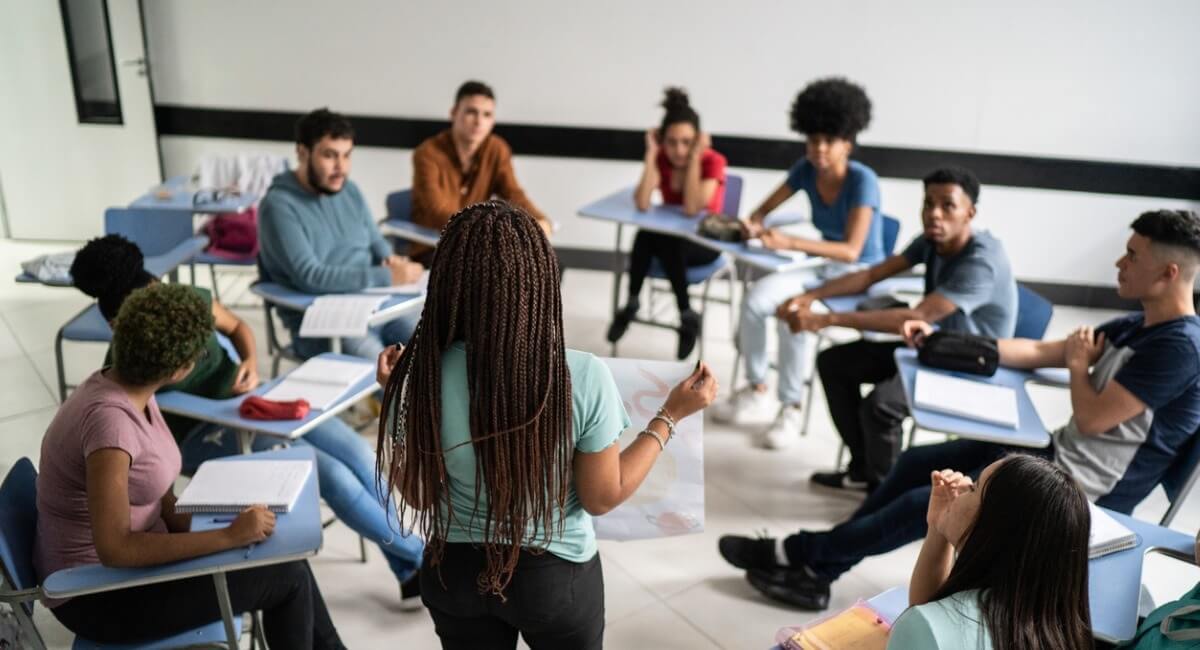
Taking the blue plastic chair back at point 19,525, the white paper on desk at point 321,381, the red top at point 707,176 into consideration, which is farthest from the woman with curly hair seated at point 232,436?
the red top at point 707,176

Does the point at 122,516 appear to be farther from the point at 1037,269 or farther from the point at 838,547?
the point at 1037,269

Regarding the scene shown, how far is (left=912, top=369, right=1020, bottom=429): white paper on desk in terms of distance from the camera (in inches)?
93.1

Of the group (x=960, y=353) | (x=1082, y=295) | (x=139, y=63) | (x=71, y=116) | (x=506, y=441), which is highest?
(x=139, y=63)

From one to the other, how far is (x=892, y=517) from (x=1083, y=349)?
0.73 metres

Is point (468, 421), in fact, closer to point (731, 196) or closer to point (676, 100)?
point (676, 100)

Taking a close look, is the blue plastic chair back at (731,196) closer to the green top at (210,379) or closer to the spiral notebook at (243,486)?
the green top at (210,379)

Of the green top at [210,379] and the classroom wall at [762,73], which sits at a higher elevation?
the classroom wall at [762,73]

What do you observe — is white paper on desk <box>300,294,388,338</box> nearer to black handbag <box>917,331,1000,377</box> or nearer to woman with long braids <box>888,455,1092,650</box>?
black handbag <box>917,331,1000,377</box>

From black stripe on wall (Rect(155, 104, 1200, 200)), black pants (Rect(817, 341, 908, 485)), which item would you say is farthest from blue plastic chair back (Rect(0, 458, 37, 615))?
black stripe on wall (Rect(155, 104, 1200, 200))

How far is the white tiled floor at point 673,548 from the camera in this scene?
260 cm

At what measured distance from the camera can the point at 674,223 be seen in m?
4.01

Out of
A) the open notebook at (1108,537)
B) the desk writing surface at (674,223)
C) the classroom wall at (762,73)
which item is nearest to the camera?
the open notebook at (1108,537)

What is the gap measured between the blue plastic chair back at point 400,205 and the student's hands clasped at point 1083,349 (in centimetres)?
273

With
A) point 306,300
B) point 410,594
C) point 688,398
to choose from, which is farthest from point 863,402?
point 306,300
